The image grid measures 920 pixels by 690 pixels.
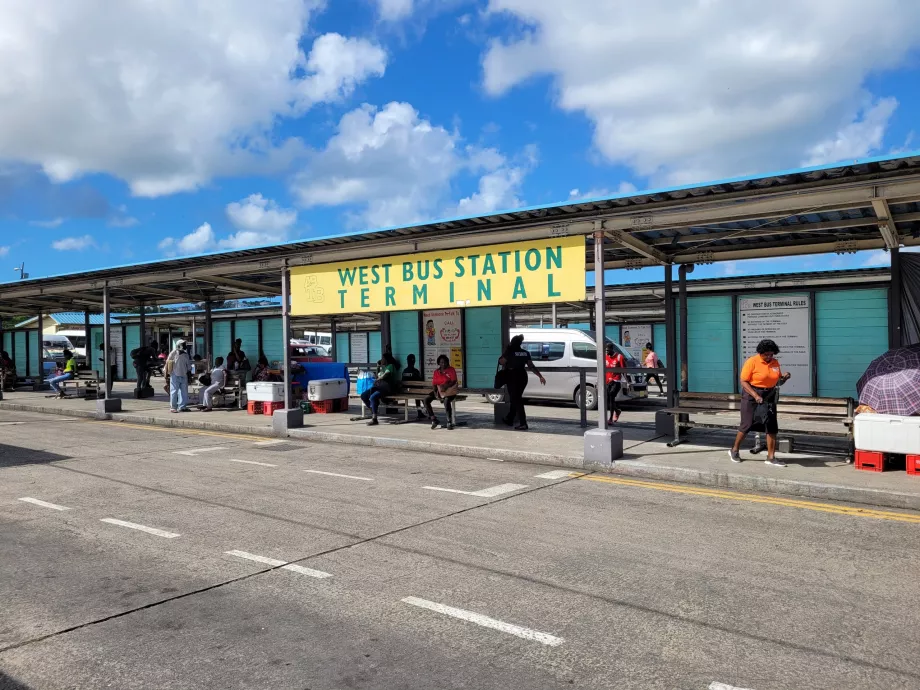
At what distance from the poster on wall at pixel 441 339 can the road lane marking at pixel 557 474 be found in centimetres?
646

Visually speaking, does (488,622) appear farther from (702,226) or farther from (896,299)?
(896,299)

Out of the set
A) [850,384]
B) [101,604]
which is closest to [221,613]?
[101,604]

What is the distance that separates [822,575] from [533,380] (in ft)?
42.5

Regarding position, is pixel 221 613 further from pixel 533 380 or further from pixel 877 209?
pixel 533 380

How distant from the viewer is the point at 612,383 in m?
13.6

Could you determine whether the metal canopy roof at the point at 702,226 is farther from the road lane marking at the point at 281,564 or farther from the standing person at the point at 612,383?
the road lane marking at the point at 281,564

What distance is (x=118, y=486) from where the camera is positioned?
26.9ft

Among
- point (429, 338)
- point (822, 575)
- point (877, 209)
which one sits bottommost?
point (822, 575)

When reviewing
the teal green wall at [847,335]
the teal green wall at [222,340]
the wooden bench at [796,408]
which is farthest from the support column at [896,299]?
the teal green wall at [222,340]

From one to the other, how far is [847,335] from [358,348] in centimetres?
1836

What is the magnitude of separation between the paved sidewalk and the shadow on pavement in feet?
11.8

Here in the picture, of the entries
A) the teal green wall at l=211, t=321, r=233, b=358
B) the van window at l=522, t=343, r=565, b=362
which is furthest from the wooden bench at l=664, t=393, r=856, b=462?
the teal green wall at l=211, t=321, r=233, b=358

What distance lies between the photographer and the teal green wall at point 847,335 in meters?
15.8

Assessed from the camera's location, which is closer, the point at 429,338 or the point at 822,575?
the point at 822,575
